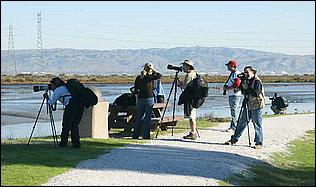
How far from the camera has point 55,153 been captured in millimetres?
14500

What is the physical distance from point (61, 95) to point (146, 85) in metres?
2.77

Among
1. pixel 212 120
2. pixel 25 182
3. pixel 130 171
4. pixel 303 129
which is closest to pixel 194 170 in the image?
pixel 130 171

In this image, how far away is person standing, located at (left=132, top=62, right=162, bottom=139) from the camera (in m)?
17.8

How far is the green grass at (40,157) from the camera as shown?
38.3 feet

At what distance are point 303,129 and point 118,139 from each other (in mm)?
6781

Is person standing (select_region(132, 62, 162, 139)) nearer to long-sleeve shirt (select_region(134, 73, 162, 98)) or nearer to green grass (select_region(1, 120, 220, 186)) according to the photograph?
long-sleeve shirt (select_region(134, 73, 162, 98))

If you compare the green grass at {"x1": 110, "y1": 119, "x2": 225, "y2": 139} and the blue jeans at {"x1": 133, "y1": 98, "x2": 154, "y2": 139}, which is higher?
the blue jeans at {"x1": 133, "y1": 98, "x2": 154, "y2": 139}

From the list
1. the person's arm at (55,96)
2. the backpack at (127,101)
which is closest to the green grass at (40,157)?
the person's arm at (55,96)

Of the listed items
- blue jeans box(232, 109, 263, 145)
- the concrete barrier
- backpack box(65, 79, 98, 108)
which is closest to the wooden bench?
the concrete barrier

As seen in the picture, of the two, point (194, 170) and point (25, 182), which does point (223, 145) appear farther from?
point (25, 182)

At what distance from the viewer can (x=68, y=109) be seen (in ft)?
51.0

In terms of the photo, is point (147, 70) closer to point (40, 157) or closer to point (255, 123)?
point (255, 123)

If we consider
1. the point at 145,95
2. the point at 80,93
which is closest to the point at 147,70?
the point at 145,95

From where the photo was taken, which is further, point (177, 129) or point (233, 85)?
point (177, 129)
